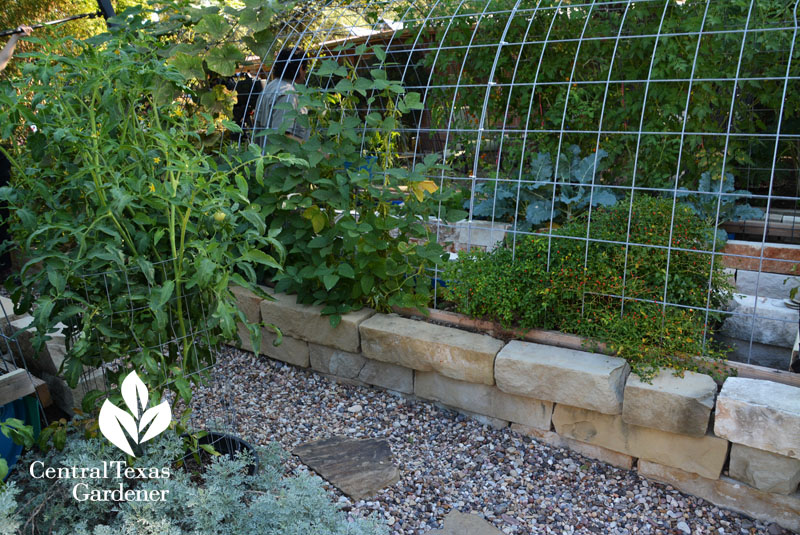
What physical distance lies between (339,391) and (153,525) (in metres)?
1.59

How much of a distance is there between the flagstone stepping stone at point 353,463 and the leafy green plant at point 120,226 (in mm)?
746

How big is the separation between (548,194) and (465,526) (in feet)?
7.42

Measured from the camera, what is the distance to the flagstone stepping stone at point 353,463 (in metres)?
2.45

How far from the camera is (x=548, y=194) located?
381 cm

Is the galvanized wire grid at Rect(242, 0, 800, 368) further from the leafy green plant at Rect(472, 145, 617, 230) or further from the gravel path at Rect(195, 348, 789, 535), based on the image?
the gravel path at Rect(195, 348, 789, 535)

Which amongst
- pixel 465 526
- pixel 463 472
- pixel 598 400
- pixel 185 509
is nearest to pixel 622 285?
pixel 598 400

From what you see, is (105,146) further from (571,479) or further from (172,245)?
(571,479)

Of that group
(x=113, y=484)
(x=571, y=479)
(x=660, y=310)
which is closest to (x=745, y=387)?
(x=660, y=310)

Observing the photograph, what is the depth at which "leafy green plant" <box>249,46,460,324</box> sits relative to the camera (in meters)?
3.02

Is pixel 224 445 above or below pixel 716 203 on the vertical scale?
below

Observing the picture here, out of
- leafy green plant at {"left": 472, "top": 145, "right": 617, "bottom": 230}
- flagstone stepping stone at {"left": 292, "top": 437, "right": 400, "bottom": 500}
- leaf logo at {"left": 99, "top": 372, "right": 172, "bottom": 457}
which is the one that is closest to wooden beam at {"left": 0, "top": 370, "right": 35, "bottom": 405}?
leaf logo at {"left": 99, "top": 372, "right": 172, "bottom": 457}

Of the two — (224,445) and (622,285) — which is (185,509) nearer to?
(224,445)

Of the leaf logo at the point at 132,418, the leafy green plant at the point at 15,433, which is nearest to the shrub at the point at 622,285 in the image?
the leaf logo at the point at 132,418

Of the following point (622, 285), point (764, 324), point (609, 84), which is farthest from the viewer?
point (609, 84)
